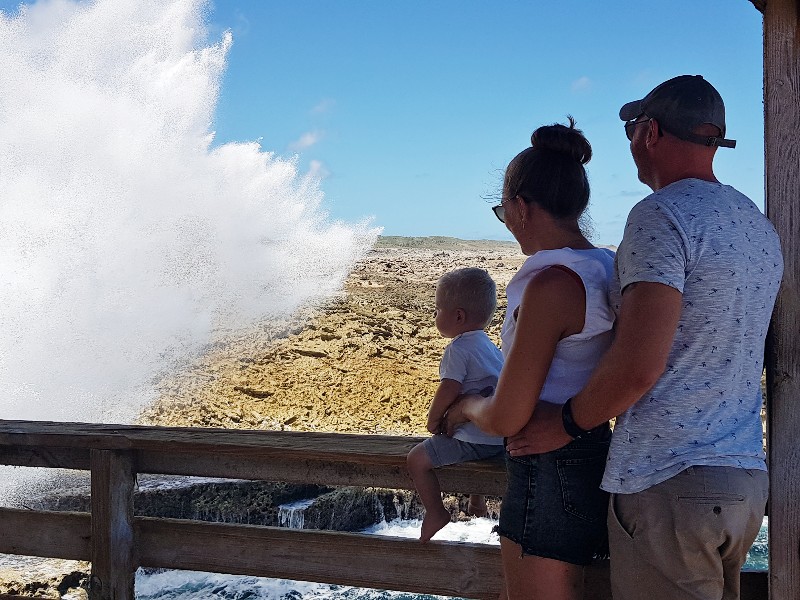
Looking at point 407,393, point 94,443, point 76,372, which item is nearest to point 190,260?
point 76,372

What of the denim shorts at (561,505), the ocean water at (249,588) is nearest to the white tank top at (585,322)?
the denim shorts at (561,505)

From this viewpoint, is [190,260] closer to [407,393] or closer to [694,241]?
[407,393]

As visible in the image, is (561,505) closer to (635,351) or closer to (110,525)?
(635,351)

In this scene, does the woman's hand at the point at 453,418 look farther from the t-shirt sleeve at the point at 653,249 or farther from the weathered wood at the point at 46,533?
the weathered wood at the point at 46,533

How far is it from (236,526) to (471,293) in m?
0.91

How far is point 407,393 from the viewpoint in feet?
46.9

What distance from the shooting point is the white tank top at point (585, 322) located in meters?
1.43

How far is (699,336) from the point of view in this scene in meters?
1.36

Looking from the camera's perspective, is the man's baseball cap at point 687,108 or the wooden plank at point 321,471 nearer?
the man's baseball cap at point 687,108

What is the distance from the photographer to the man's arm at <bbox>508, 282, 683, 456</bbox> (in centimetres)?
129

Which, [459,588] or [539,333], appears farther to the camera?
[459,588]

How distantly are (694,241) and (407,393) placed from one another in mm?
13053

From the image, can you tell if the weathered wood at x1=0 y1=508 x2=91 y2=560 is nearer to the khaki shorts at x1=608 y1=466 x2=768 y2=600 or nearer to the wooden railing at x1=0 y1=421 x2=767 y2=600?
the wooden railing at x1=0 y1=421 x2=767 y2=600

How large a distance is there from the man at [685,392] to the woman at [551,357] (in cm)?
6
